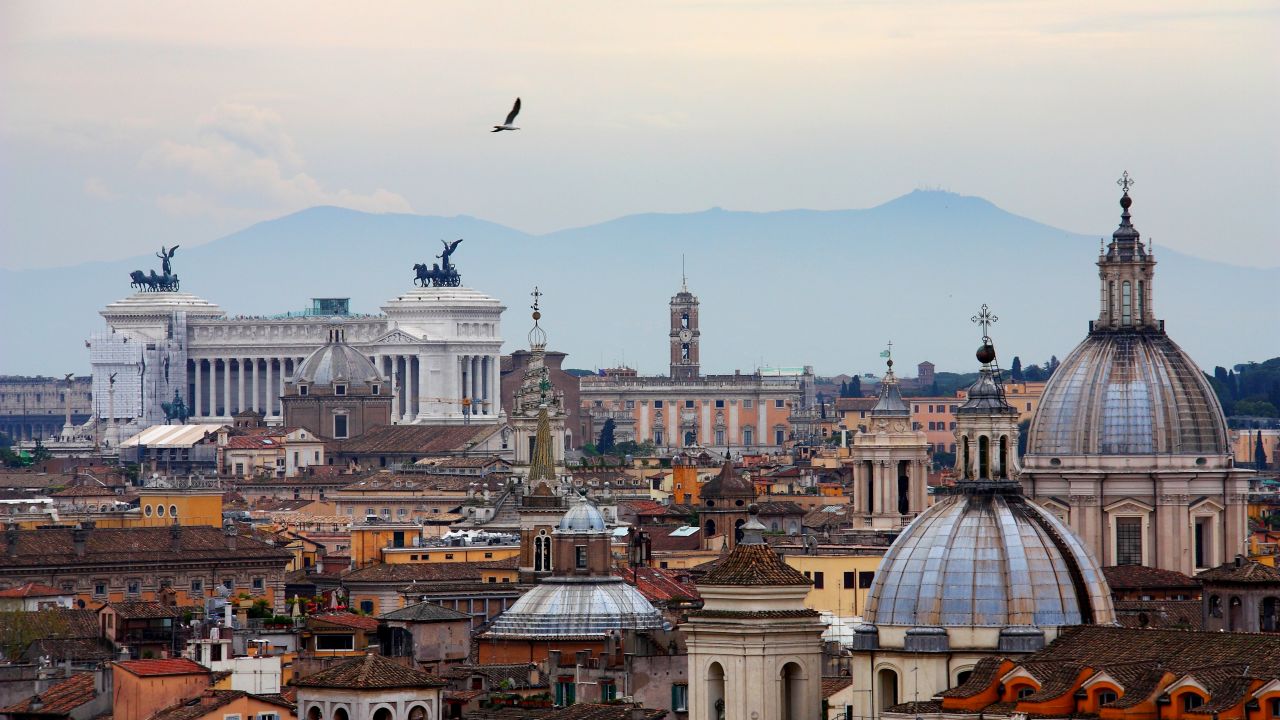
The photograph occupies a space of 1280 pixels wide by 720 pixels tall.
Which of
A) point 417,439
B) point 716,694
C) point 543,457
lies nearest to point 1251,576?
point 716,694

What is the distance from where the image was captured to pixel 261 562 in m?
84.7

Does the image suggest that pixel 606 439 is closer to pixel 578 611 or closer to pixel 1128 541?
pixel 1128 541

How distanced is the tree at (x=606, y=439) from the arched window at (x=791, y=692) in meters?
124

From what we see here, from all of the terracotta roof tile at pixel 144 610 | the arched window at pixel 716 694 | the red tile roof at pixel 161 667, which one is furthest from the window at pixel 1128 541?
the arched window at pixel 716 694

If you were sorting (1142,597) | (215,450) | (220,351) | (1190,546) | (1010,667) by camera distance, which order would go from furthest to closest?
(220,351), (215,450), (1190,546), (1142,597), (1010,667)

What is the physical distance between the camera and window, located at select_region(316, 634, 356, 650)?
61.9 meters

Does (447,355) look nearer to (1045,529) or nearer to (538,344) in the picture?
(538,344)

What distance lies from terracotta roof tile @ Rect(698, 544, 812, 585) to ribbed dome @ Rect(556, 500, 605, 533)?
1890cm

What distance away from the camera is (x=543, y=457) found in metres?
76.4

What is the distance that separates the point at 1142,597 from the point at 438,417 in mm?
117757

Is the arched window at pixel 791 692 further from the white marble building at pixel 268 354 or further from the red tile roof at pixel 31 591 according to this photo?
the white marble building at pixel 268 354

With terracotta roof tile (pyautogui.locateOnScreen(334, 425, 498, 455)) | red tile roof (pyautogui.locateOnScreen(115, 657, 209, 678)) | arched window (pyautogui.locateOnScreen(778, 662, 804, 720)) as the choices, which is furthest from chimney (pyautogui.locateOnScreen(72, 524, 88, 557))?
terracotta roof tile (pyautogui.locateOnScreen(334, 425, 498, 455))

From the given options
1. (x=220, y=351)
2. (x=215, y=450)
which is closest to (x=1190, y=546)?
(x=215, y=450)

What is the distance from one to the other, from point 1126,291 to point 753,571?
100 feet
